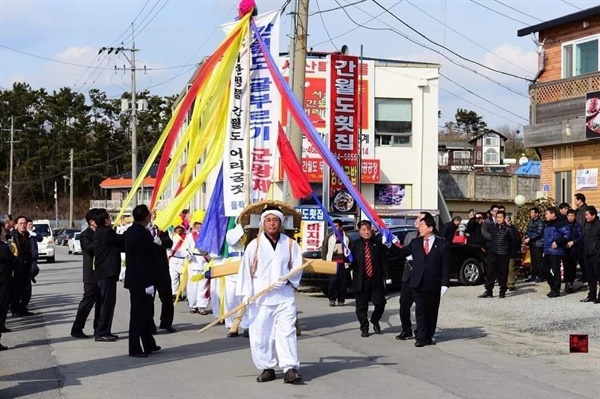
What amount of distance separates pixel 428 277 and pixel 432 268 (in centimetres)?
14

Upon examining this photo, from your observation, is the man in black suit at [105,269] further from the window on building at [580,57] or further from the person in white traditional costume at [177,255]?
the window on building at [580,57]

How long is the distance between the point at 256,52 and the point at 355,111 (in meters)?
10.3

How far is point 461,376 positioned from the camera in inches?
408

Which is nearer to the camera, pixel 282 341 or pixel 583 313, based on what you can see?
pixel 282 341

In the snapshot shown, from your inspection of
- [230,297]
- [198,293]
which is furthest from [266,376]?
[198,293]

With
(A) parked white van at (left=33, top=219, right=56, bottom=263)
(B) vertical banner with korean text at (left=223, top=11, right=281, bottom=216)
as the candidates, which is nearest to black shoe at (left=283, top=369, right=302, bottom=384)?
(B) vertical banner with korean text at (left=223, top=11, right=281, bottom=216)

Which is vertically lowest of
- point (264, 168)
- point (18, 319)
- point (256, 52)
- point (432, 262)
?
point (18, 319)

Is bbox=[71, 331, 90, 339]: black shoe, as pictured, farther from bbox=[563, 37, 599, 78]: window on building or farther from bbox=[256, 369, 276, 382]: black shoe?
bbox=[563, 37, 599, 78]: window on building

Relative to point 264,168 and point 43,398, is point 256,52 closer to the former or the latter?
point 264,168

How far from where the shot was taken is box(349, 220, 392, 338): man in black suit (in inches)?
565

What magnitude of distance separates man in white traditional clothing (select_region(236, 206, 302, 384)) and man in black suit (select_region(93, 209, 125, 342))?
12.3ft

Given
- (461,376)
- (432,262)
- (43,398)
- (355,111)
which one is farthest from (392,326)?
(355,111)

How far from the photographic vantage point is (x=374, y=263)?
14.5m

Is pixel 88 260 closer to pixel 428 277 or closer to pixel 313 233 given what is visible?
pixel 428 277
